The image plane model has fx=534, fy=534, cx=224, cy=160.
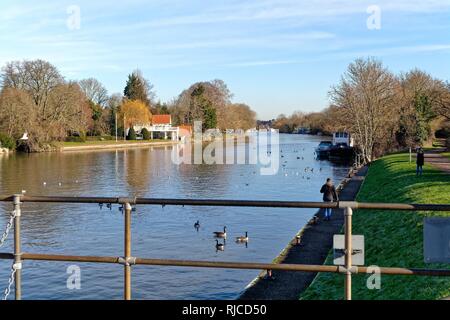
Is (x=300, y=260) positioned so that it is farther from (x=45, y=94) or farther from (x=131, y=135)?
(x=131, y=135)

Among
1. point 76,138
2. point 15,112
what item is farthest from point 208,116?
point 15,112

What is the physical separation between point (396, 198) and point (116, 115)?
10456cm

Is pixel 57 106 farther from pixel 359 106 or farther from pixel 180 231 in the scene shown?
pixel 180 231

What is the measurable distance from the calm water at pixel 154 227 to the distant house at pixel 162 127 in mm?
78091

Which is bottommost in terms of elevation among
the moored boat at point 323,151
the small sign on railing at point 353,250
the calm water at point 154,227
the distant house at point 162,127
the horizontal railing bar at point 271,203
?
the calm water at point 154,227

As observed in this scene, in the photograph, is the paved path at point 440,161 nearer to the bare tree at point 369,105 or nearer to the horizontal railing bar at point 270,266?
the bare tree at point 369,105

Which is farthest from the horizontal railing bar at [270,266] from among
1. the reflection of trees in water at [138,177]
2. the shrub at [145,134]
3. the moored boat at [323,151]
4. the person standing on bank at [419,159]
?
the shrub at [145,134]

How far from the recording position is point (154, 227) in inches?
1045

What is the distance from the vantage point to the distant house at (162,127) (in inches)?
5274

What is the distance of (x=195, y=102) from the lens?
141000mm

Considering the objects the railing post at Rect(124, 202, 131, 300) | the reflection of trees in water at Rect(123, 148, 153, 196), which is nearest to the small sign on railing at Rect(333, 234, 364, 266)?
the railing post at Rect(124, 202, 131, 300)

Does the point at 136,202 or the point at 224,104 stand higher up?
the point at 224,104

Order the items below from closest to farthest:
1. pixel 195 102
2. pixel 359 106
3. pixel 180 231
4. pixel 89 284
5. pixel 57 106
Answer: pixel 89 284
pixel 180 231
pixel 359 106
pixel 57 106
pixel 195 102

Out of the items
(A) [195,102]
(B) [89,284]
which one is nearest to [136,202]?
(B) [89,284]
